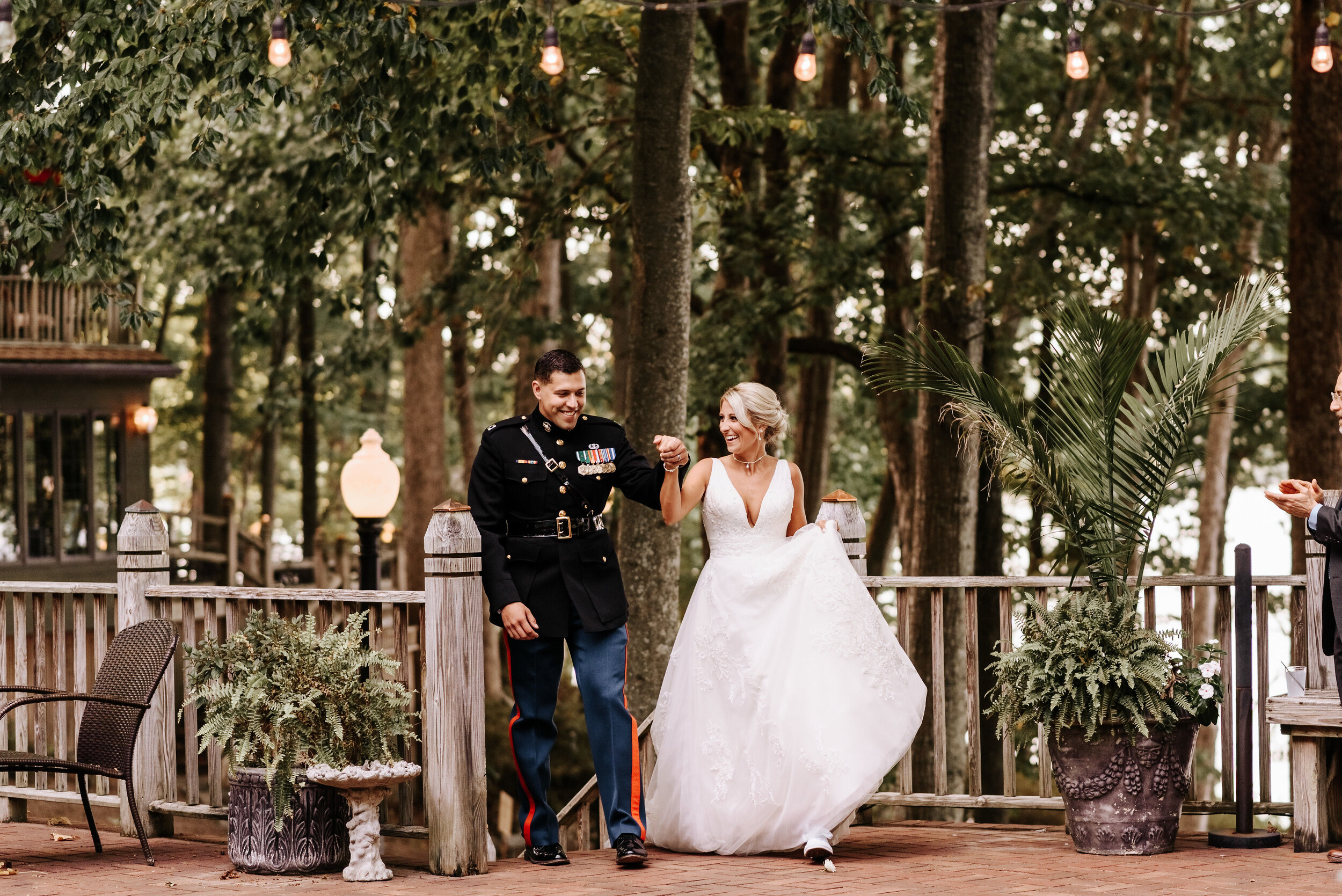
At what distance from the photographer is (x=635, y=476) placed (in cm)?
645

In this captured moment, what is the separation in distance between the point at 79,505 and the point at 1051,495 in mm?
22181

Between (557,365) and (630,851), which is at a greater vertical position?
(557,365)

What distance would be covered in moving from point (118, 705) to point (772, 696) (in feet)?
9.45

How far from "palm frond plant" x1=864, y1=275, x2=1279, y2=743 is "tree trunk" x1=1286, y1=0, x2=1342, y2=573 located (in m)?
5.63

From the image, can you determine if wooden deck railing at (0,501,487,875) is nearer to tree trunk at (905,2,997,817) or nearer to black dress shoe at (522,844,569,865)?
black dress shoe at (522,844,569,865)

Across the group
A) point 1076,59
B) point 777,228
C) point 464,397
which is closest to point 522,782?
point 1076,59

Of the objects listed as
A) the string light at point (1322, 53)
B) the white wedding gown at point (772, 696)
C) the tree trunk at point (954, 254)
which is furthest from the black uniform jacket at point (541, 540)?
the tree trunk at point (954, 254)


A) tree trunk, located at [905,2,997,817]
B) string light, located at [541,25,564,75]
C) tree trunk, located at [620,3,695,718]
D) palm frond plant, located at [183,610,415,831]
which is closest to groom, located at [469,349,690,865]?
palm frond plant, located at [183,610,415,831]

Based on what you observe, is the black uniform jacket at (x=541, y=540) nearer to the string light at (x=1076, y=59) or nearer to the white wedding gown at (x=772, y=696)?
the white wedding gown at (x=772, y=696)

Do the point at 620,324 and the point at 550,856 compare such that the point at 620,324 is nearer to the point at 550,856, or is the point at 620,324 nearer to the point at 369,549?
the point at 369,549

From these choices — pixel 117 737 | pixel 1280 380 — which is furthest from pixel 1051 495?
pixel 1280 380

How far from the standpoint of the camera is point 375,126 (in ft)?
31.5

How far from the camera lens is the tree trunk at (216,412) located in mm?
25984

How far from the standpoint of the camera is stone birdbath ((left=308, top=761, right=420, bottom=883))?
5.85 m
